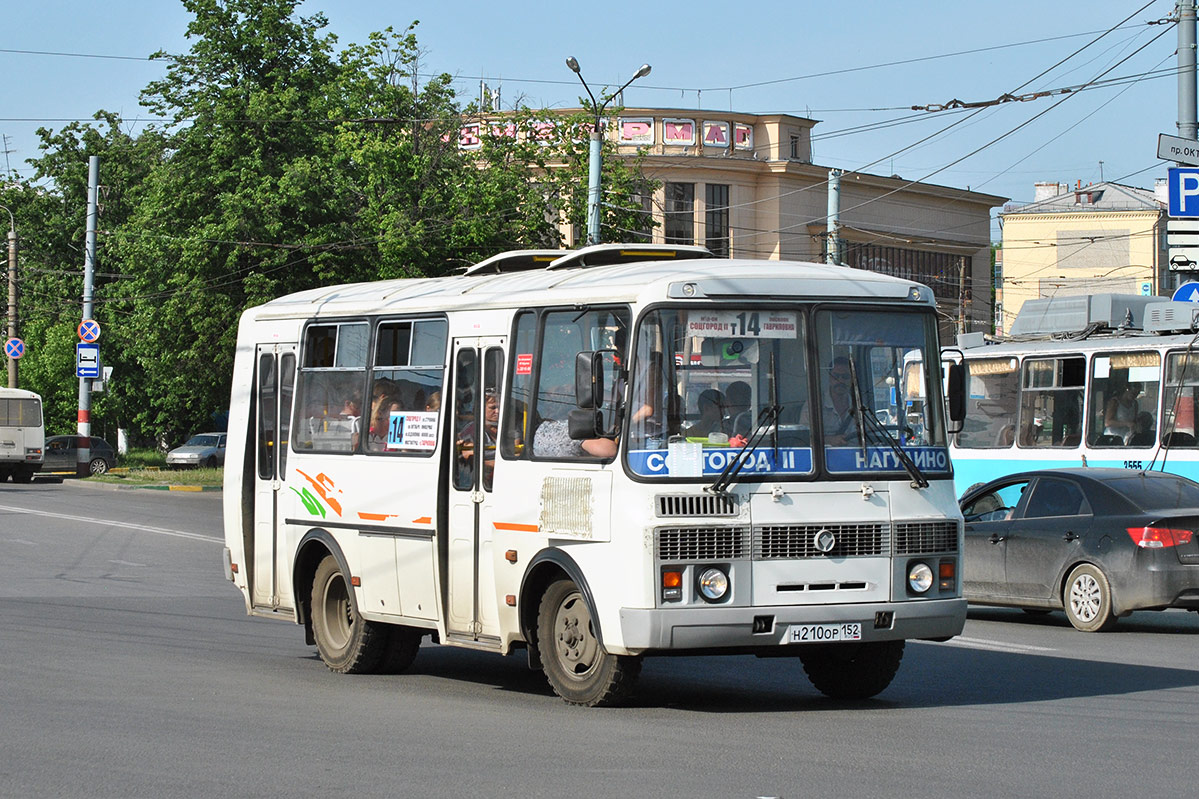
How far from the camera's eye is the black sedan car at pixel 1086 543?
14.6 meters

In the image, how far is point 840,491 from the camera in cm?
958

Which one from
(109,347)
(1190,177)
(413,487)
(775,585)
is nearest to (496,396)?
(413,487)

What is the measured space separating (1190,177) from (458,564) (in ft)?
46.2

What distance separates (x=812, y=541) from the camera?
9.46m

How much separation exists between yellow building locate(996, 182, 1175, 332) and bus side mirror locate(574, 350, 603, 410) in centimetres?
9232

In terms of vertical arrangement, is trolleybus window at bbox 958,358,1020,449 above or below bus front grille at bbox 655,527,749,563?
above

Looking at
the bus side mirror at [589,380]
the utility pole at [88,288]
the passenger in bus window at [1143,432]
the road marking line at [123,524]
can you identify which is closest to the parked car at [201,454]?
the utility pole at [88,288]

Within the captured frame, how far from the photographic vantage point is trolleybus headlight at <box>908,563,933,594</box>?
31.9 feet

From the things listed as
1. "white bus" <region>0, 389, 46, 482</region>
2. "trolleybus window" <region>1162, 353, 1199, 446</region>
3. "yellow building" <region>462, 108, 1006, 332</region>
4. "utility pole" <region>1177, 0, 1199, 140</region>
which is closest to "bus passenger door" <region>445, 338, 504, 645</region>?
"trolleybus window" <region>1162, 353, 1199, 446</region>

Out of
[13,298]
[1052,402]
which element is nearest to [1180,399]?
[1052,402]

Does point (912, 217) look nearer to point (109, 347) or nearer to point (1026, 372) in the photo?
point (109, 347)

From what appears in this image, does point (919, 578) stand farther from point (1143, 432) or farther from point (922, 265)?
point (922, 265)

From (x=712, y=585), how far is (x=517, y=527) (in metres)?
1.49

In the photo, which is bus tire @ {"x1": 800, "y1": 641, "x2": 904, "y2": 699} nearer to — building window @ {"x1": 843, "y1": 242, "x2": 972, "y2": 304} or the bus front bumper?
the bus front bumper
